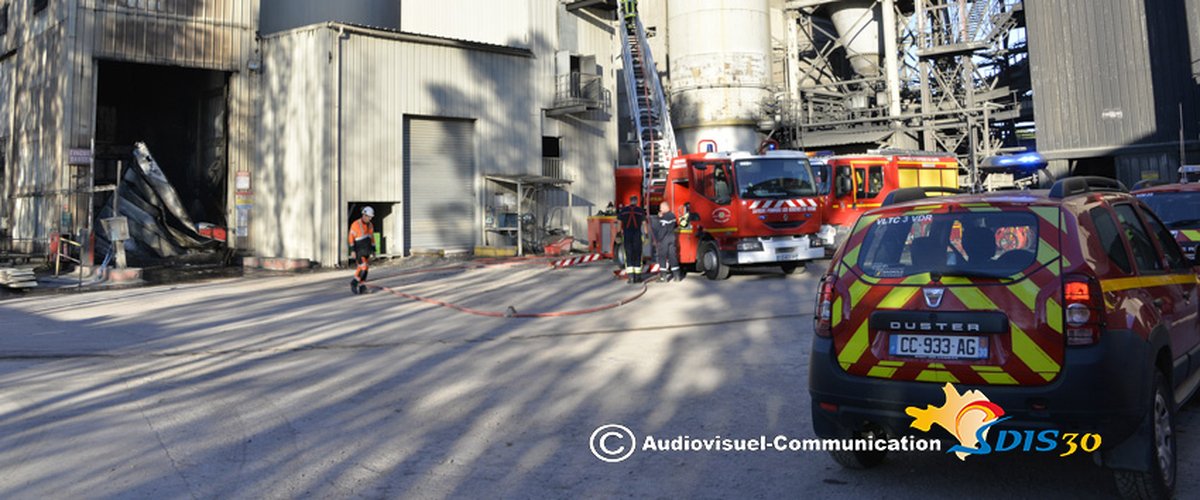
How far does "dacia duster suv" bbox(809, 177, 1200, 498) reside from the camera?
12.3 feet

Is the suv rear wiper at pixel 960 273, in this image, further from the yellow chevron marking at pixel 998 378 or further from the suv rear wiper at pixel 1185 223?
the suv rear wiper at pixel 1185 223

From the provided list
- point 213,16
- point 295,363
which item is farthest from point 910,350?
point 213,16

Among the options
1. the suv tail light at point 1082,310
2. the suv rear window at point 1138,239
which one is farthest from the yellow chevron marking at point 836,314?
the suv rear window at point 1138,239

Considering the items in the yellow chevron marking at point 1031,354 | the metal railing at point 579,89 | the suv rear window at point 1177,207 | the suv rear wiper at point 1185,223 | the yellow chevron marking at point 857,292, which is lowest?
the yellow chevron marking at point 1031,354

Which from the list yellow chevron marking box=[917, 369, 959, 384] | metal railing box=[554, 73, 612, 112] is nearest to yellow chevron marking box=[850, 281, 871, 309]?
yellow chevron marking box=[917, 369, 959, 384]

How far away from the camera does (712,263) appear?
16.1 metres

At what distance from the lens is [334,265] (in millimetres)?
23359

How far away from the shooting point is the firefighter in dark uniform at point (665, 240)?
50.9ft

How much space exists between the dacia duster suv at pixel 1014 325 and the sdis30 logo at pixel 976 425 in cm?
4

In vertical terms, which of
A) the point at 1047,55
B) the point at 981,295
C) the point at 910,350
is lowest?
the point at 910,350

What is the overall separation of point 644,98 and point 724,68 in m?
7.01

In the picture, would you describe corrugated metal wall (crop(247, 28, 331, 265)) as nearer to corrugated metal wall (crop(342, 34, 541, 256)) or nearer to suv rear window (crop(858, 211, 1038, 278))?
corrugated metal wall (crop(342, 34, 541, 256))

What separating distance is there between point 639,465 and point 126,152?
3289 cm

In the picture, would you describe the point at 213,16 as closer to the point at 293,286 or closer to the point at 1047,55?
the point at 293,286
